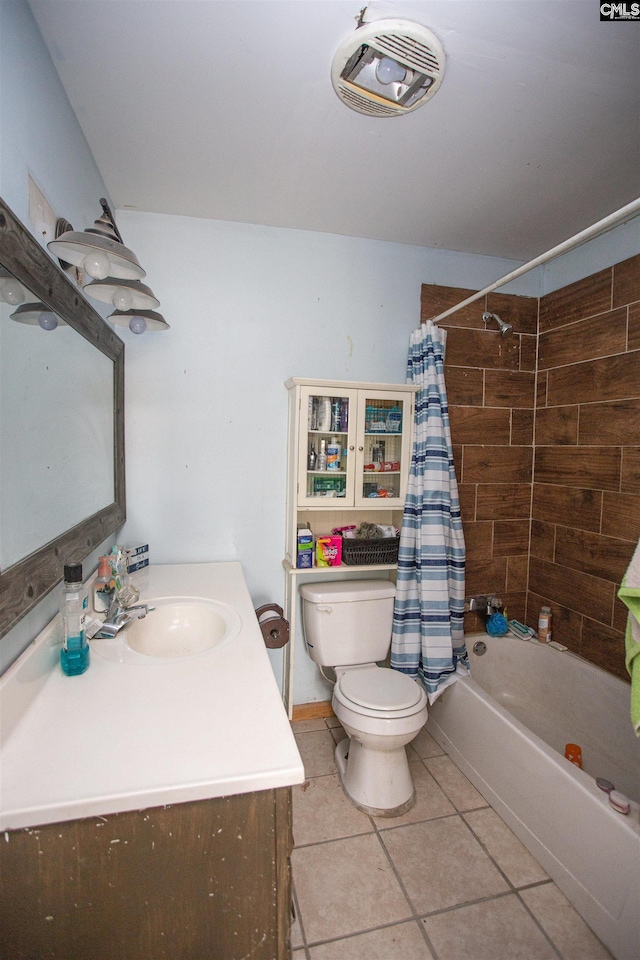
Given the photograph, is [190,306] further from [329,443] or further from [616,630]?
[616,630]

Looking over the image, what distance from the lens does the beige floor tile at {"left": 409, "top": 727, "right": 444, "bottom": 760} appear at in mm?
2056

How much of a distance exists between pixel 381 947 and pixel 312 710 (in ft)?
3.55

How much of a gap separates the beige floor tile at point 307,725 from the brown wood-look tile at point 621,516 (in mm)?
1631

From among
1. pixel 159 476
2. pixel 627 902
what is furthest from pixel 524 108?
pixel 627 902

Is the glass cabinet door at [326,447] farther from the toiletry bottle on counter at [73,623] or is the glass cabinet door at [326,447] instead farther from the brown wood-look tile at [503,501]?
the toiletry bottle on counter at [73,623]

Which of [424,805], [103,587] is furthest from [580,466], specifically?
[103,587]

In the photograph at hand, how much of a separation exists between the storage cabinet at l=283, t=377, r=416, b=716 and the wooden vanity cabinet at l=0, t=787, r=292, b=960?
4.29ft

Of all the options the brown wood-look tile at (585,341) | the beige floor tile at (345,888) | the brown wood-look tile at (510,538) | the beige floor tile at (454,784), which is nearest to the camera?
the beige floor tile at (345,888)

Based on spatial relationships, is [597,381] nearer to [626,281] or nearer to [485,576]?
[626,281]

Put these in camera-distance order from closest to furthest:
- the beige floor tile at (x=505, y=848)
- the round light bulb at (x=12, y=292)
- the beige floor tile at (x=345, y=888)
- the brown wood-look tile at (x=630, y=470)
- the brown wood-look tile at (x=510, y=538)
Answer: the round light bulb at (x=12, y=292)
the beige floor tile at (x=345, y=888)
the beige floor tile at (x=505, y=848)
the brown wood-look tile at (x=630, y=470)
the brown wood-look tile at (x=510, y=538)

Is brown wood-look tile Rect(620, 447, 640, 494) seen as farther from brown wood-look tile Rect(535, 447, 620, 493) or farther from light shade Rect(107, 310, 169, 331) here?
light shade Rect(107, 310, 169, 331)

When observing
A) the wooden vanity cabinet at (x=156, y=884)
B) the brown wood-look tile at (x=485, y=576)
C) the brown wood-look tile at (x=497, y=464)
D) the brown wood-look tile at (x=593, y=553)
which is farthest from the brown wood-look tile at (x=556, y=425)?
the wooden vanity cabinet at (x=156, y=884)

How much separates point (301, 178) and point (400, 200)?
430 millimetres

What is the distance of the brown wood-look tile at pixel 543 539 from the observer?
2.34 m
